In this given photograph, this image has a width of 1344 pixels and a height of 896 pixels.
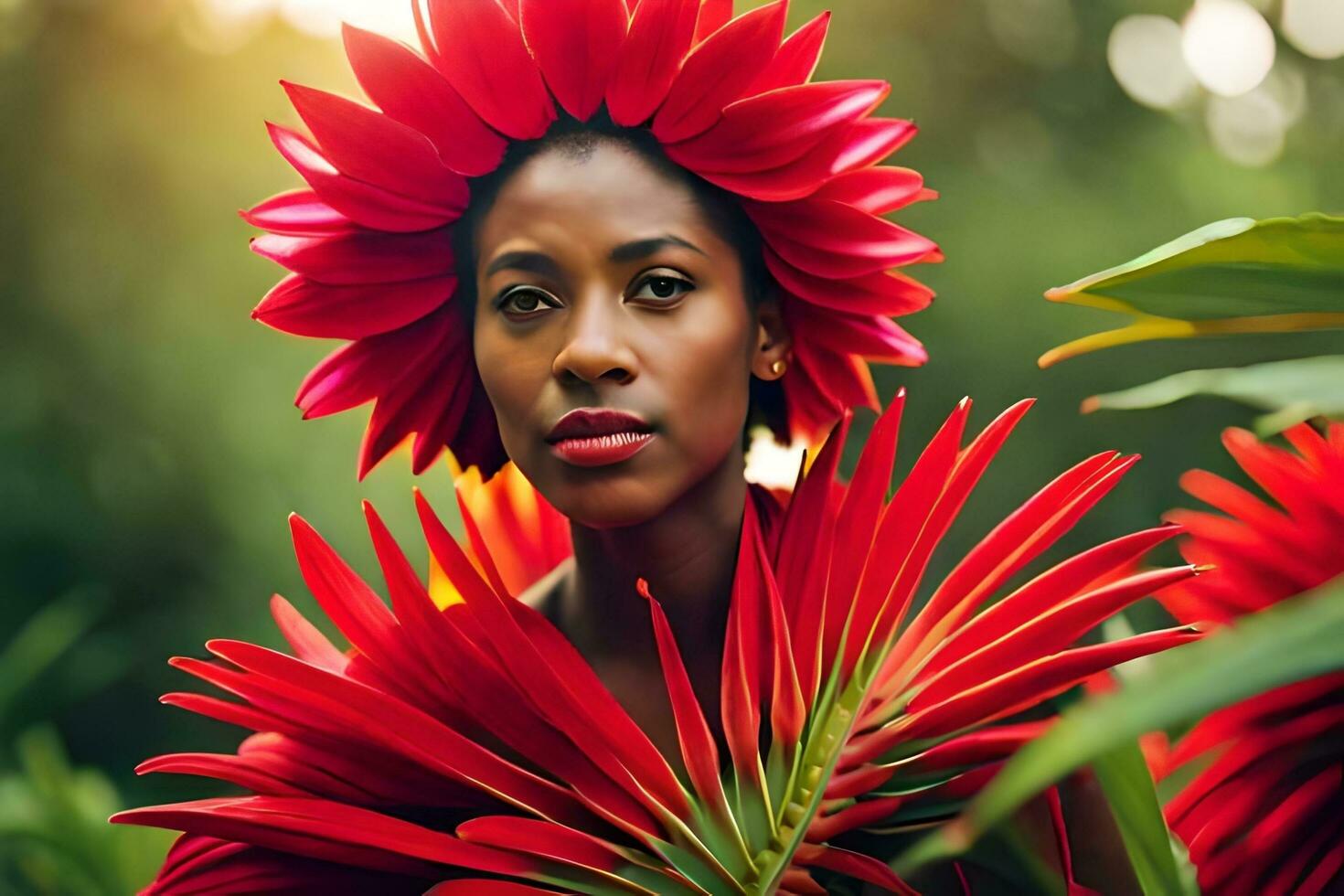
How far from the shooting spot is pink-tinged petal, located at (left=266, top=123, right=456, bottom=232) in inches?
20.7

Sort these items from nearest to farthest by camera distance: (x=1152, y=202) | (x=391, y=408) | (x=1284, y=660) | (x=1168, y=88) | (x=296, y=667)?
(x=1284, y=660), (x=296, y=667), (x=391, y=408), (x=1168, y=88), (x=1152, y=202)

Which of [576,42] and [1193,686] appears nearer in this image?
[1193,686]

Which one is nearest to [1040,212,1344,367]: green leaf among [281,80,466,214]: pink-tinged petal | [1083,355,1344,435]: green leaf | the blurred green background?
[1083,355,1344,435]: green leaf

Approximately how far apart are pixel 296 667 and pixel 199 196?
3.51ft

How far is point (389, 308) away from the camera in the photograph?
562 mm

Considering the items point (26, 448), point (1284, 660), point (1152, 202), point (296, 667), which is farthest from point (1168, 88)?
point (26, 448)

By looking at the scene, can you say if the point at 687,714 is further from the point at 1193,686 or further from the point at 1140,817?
the point at 1193,686

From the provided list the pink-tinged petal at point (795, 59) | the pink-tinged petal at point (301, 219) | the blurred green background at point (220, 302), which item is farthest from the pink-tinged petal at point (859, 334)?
the blurred green background at point (220, 302)

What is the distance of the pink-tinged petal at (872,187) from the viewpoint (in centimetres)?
54

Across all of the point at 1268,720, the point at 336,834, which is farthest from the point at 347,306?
the point at 1268,720

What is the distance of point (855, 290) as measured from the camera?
55 cm

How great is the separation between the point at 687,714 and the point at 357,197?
264mm

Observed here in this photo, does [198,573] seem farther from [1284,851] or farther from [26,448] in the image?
[1284,851]

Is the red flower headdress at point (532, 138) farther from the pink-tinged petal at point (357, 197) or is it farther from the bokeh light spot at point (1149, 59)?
the bokeh light spot at point (1149, 59)
